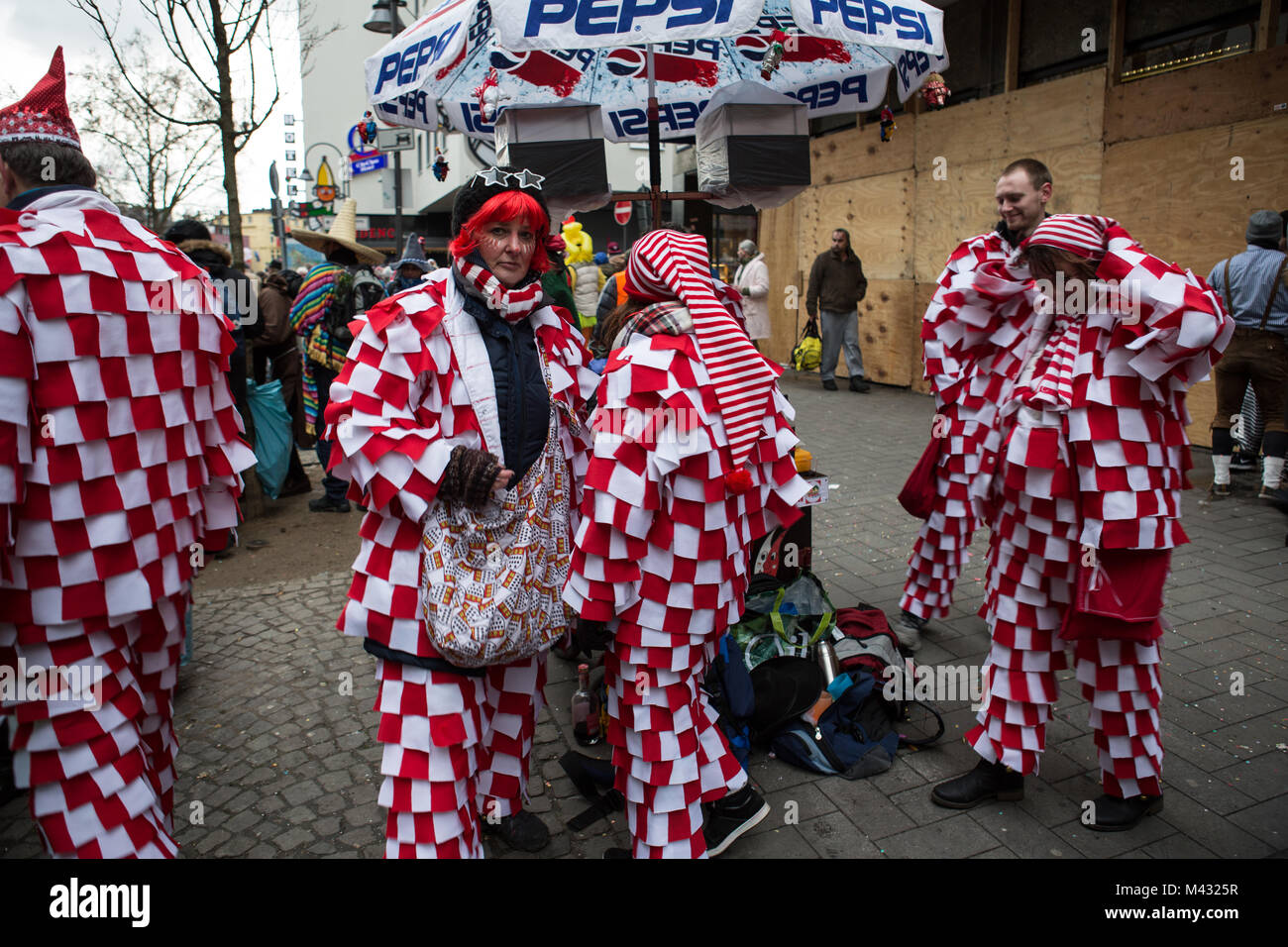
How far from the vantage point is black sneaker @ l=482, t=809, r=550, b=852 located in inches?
114

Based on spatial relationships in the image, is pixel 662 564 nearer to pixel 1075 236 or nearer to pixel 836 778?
pixel 836 778

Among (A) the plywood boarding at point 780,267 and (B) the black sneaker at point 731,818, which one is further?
(A) the plywood boarding at point 780,267

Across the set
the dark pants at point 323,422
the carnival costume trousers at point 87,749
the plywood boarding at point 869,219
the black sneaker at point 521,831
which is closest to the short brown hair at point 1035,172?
the black sneaker at point 521,831

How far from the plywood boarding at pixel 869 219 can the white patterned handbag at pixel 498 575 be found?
9.90 meters

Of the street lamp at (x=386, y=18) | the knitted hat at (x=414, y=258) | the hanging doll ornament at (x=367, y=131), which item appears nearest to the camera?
the hanging doll ornament at (x=367, y=131)

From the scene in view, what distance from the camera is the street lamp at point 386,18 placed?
40.1 ft

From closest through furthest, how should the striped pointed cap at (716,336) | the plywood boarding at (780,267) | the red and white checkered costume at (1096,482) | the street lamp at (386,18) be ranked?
the striped pointed cap at (716,336)
the red and white checkered costume at (1096,482)
the street lamp at (386,18)
the plywood boarding at (780,267)

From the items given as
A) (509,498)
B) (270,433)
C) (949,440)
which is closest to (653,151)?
(949,440)

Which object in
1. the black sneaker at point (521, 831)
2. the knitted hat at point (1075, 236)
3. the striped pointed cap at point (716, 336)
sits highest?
the knitted hat at point (1075, 236)

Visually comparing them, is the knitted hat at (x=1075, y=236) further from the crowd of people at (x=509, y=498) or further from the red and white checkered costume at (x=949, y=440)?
the red and white checkered costume at (x=949, y=440)

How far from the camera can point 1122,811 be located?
2.90 meters
